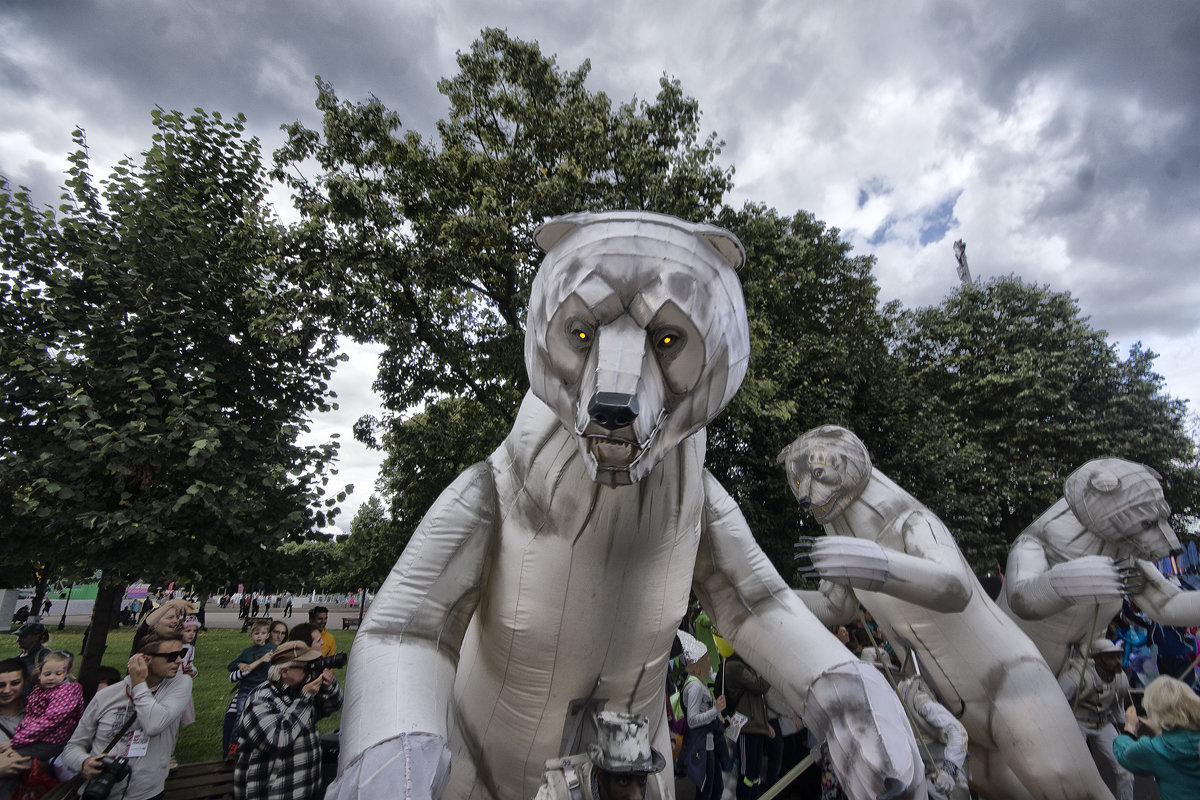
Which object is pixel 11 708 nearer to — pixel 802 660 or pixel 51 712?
pixel 51 712

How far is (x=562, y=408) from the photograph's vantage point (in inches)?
57.6

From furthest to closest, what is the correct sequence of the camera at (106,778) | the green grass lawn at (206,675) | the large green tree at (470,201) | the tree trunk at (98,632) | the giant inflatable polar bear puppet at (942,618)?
1. the large green tree at (470,201)
2. the green grass lawn at (206,675)
3. the tree trunk at (98,632)
4. the camera at (106,778)
5. the giant inflatable polar bear puppet at (942,618)

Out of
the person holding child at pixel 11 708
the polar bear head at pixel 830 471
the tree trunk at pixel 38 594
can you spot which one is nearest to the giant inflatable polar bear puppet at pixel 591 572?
the polar bear head at pixel 830 471

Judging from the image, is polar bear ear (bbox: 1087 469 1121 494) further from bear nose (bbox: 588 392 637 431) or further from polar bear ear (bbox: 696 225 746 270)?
bear nose (bbox: 588 392 637 431)

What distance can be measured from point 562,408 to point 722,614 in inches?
38.5

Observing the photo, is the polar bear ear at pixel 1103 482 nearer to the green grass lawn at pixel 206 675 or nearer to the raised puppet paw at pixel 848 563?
the raised puppet paw at pixel 848 563

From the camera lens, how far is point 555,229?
157cm

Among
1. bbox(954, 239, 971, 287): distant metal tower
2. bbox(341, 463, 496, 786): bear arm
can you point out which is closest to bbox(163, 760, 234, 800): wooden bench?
bbox(341, 463, 496, 786): bear arm

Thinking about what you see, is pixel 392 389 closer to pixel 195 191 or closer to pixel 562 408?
pixel 195 191

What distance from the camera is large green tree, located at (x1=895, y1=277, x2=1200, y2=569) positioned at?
13750 mm

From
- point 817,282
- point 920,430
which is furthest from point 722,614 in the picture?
point 817,282

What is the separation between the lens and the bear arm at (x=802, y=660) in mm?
1602

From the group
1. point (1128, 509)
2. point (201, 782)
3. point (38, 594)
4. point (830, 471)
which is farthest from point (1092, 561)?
point (38, 594)

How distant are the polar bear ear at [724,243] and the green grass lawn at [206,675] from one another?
435cm
